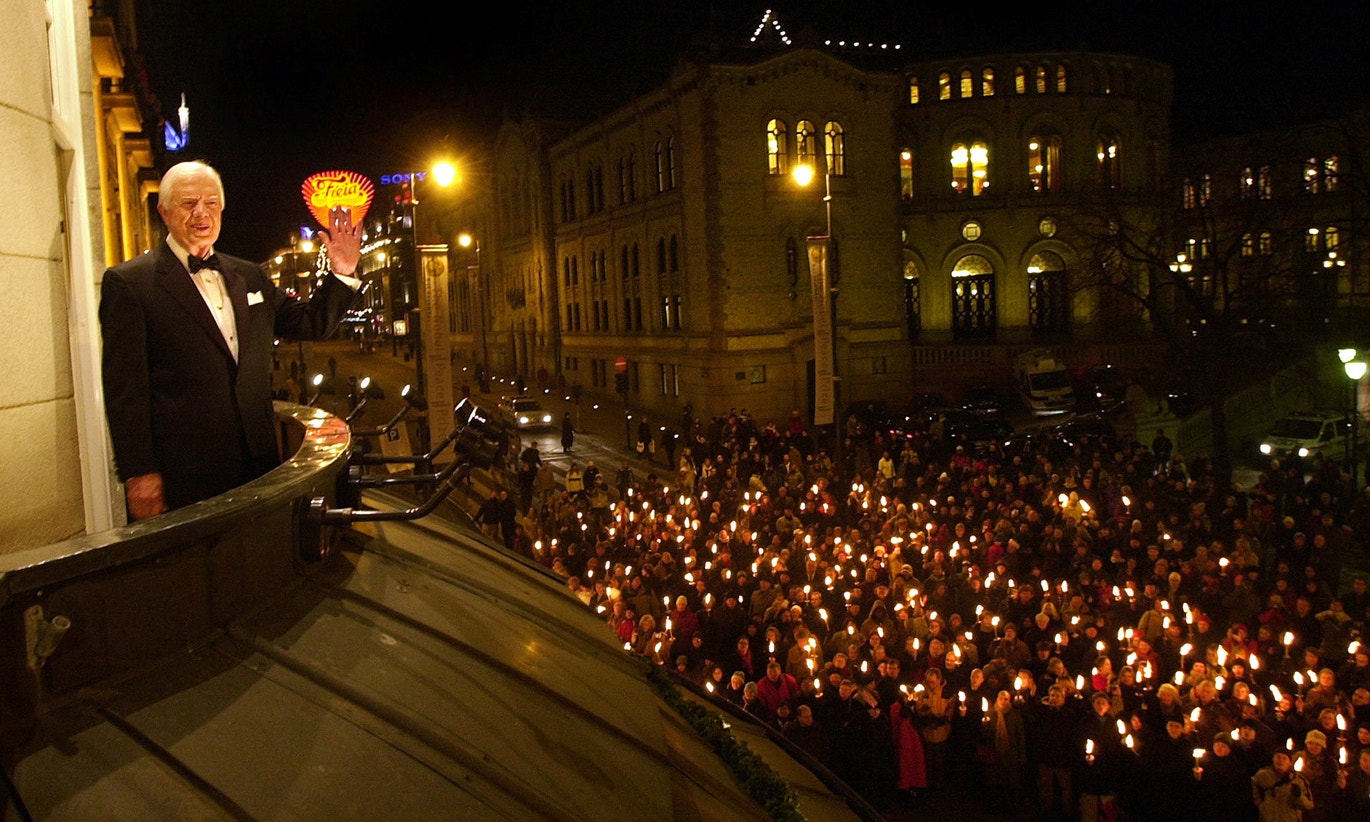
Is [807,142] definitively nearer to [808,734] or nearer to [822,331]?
[822,331]

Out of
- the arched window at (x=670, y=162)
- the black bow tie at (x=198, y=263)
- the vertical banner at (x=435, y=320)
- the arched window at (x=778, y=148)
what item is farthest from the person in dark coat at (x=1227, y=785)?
the arched window at (x=670, y=162)

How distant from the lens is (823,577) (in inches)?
588

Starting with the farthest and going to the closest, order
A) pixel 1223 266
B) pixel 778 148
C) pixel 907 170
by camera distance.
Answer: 1. pixel 907 170
2. pixel 778 148
3. pixel 1223 266

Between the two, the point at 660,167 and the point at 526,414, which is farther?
the point at 660,167

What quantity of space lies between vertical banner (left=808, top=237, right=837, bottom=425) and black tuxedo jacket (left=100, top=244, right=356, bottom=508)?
793 inches

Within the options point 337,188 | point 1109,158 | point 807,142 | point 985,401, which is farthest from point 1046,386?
point 337,188

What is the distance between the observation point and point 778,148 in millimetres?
44250

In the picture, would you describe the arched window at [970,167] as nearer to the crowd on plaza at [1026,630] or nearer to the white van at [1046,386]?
the white van at [1046,386]

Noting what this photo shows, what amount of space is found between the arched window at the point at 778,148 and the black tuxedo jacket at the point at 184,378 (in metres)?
41.4

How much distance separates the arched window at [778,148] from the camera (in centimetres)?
4406

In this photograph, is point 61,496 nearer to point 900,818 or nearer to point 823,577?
point 900,818

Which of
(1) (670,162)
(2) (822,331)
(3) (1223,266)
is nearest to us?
(2) (822,331)

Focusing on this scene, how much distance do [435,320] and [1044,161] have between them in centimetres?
4280

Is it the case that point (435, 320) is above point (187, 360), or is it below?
above
